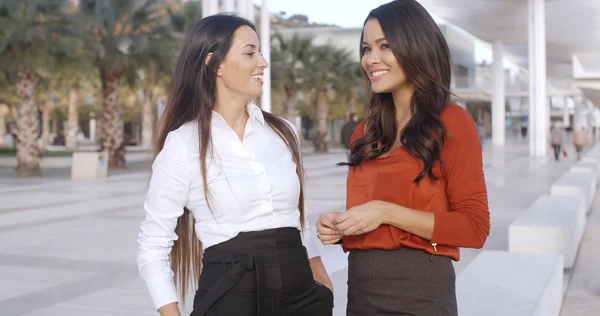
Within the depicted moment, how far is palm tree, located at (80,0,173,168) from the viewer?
22641 millimetres

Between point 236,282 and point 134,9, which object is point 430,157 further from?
point 134,9

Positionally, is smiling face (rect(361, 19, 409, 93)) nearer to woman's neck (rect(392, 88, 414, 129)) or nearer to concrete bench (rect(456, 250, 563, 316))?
woman's neck (rect(392, 88, 414, 129))

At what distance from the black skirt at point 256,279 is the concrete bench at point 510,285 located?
6.01ft

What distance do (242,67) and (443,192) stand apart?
0.80 meters

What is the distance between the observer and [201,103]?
2.39 metres

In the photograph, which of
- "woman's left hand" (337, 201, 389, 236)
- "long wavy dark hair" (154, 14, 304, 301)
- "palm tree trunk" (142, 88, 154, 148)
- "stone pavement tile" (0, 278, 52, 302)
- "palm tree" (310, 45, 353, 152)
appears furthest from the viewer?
"palm tree trunk" (142, 88, 154, 148)

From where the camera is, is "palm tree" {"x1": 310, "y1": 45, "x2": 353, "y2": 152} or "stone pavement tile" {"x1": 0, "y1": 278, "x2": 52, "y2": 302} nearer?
"stone pavement tile" {"x1": 0, "y1": 278, "x2": 52, "y2": 302}

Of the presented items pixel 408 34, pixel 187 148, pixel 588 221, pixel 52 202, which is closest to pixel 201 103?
pixel 187 148

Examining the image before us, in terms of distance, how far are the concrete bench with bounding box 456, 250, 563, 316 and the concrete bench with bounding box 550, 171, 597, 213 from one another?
244 inches

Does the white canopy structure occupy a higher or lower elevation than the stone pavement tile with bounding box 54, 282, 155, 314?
higher

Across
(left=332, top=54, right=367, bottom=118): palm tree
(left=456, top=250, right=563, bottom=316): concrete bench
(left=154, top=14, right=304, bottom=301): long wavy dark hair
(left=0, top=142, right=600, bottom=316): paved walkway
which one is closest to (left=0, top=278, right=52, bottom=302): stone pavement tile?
(left=0, top=142, right=600, bottom=316): paved walkway

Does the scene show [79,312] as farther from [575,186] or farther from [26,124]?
[26,124]

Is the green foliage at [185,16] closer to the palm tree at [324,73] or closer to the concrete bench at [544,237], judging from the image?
the palm tree at [324,73]

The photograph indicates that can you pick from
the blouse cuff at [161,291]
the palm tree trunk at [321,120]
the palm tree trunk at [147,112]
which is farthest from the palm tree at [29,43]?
the palm tree trunk at [321,120]
